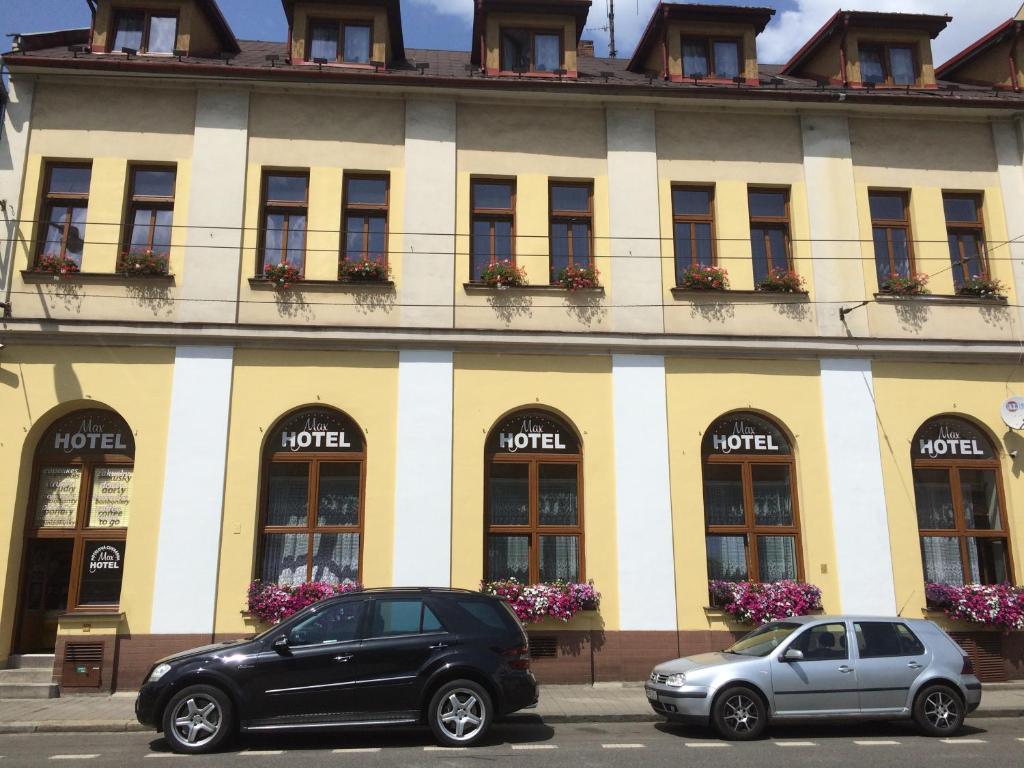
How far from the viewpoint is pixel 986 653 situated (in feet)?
43.4

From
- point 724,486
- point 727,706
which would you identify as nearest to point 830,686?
point 727,706

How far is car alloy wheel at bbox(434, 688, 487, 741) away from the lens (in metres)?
8.77

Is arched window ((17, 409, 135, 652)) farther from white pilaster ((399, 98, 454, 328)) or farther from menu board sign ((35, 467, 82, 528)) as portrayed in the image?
white pilaster ((399, 98, 454, 328))

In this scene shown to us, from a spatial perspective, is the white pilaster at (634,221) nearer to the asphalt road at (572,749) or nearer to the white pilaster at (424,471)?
the white pilaster at (424,471)

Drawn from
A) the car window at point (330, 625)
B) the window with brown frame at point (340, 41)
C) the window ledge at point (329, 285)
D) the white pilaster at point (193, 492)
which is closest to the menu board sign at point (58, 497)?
the white pilaster at point (193, 492)

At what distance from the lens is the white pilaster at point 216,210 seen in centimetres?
1353

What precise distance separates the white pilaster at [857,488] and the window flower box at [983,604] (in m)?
0.84

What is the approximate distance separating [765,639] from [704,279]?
21.4ft

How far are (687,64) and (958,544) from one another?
33.0ft

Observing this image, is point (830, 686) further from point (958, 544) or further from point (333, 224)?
point (333, 224)

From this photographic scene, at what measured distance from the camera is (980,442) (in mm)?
14398

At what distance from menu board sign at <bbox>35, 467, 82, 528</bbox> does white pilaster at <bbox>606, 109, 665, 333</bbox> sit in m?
9.25

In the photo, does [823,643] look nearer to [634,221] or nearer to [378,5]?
[634,221]

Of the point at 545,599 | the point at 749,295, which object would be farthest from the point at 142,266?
the point at 749,295
